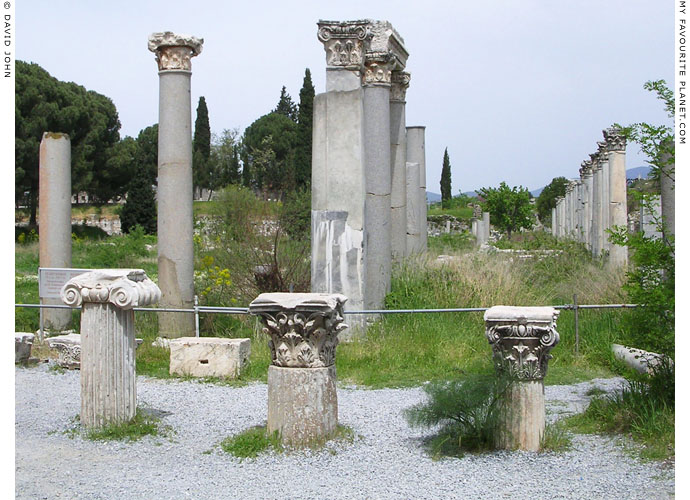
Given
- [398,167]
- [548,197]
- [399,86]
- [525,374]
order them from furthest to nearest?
[548,197], [399,86], [398,167], [525,374]

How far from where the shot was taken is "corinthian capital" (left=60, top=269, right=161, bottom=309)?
684 cm

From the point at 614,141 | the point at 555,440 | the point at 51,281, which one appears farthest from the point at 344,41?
the point at 614,141

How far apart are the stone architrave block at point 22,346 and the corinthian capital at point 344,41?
546 centimetres

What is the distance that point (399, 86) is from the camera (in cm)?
1605

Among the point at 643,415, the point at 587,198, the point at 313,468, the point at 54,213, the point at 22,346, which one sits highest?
the point at 587,198

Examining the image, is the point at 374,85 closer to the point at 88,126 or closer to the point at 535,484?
the point at 535,484

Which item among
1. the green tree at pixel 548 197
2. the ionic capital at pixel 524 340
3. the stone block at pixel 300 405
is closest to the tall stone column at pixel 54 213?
the stone block at pixel 300 405

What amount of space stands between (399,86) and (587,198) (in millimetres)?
12529

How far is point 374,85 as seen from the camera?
1284 cm

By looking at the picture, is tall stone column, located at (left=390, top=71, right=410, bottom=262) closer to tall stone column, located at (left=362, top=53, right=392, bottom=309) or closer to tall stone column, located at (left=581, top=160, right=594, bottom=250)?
tall stone column, located at (left=362, top=53, right=392, bottom=309)

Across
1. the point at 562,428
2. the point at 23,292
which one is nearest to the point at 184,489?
the point at 562,428

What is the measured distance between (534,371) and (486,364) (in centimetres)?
329

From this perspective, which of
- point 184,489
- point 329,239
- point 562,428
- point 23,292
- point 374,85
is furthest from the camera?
point 23,292

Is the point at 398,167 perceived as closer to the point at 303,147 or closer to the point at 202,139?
the point at 303,147
